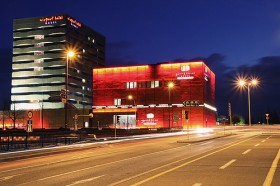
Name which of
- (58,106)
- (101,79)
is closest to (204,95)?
(101,79)

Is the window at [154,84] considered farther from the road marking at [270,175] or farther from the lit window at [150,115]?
the road marking at [270,175]

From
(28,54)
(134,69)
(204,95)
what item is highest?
(28,54)

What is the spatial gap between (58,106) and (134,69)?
64530mm

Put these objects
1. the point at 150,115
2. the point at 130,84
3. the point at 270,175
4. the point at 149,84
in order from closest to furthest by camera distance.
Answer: the point at 270,175
the point at 150,115
the point at 149,84
the point at 130,84

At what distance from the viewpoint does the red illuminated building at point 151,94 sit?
10625cm

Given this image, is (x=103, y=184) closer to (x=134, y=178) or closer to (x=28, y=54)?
(x=134, y=178)

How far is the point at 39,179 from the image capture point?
13.4 metres

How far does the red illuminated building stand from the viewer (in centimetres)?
10625

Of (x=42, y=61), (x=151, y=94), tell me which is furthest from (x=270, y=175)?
(x=42, y=61)

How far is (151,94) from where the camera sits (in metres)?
111

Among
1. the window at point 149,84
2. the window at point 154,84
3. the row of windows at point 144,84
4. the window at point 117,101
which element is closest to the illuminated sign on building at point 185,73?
the row of windows at point 144,84

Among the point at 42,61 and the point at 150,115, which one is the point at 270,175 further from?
the point at 42,61

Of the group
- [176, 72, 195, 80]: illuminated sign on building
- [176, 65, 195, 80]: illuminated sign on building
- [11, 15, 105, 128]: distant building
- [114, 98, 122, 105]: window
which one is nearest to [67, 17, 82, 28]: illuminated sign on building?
[11, 15, 105, 128]: distant building

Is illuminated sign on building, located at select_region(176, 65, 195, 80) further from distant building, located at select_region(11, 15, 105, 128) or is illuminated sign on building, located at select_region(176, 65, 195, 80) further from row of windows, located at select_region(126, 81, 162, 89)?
distant building, located at select_region(11, 15, 105, 128)
